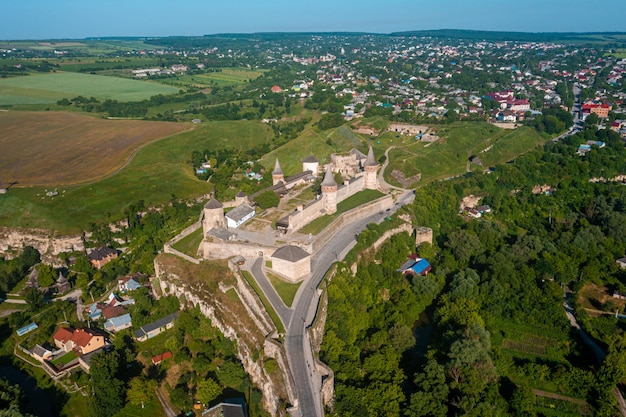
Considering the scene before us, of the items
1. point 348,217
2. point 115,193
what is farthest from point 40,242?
point 348,217

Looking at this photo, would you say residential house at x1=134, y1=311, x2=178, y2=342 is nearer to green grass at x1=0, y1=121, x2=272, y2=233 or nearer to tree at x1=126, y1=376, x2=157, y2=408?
tree at x1=126, y1=376, x2=157, y2=408

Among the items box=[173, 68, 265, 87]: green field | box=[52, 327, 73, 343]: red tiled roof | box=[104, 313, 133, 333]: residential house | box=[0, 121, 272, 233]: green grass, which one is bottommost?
box=[104, 313, 133, 333]: residential house

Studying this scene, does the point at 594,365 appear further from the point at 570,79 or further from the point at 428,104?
the point at 570,79

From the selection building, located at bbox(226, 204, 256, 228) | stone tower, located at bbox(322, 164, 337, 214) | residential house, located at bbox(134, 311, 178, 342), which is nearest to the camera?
residential house, located at bbox(134, 311, 178, 342)

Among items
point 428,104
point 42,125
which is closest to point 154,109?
point 42,125

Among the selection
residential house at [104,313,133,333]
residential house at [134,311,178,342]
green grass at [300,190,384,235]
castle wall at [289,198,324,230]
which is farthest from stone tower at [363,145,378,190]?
residential house at [104,313,133,333]

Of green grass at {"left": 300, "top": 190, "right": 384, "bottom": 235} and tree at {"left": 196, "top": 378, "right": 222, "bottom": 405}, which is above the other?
green grass at {"left": 300, "top": 190, "right": 384, "bottom": 235}

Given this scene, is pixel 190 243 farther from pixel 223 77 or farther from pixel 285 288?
pixel 223 77

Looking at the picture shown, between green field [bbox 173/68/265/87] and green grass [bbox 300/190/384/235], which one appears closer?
green grass [bbox 300/190/384/235]
